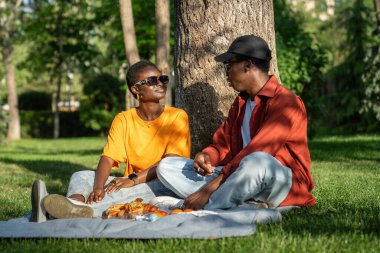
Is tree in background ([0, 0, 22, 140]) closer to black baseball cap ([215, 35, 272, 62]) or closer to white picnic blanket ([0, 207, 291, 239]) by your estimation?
black baseball cap ([215, 35, 272, 62])

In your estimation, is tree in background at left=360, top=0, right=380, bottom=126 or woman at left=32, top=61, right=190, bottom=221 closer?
woman at left=32, top=61, right=190, bottom=221

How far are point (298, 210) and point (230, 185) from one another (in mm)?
662

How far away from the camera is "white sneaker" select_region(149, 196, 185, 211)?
19.5 feet

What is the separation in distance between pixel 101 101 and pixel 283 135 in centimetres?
2999

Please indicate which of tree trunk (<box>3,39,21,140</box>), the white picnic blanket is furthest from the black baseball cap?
tree trunk (<box>3,39,21,140</box>)

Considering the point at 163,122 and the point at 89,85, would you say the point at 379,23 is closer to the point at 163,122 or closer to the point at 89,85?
the point at 163,122

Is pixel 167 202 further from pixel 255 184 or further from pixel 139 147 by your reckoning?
pixel 255 184

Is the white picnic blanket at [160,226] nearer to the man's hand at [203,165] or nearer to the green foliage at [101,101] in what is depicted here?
the man's hand at [203,165]

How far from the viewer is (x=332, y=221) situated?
4.98 metres

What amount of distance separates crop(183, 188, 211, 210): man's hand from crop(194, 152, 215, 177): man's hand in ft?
0.55

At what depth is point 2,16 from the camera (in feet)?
102

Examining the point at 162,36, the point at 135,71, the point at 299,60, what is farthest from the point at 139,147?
the point at 299,60

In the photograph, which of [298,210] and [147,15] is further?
[147,15]

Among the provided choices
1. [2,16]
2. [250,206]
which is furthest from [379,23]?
[2,16]
